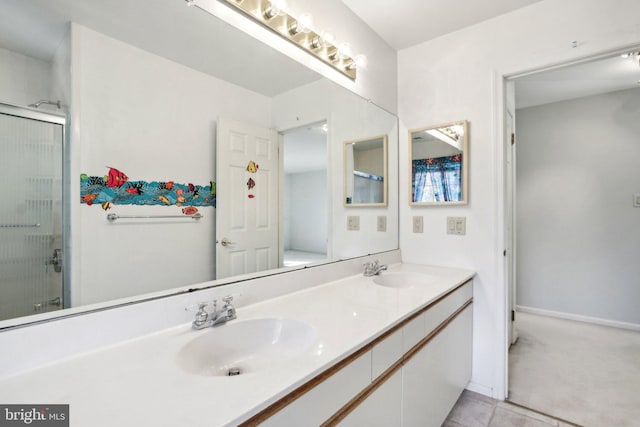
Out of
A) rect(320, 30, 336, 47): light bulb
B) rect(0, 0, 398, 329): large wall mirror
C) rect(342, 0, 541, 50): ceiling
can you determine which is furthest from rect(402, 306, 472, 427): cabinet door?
rect(342, 0, 541, 50): ceiling

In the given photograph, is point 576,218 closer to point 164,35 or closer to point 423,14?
point 423,14

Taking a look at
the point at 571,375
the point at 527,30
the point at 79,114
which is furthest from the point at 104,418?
the point at 571,375

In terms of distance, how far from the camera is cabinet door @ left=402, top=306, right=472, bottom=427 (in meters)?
1.21

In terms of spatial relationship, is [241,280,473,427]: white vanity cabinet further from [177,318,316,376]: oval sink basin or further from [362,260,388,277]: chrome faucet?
[362,260,388,277]: chrome faucet

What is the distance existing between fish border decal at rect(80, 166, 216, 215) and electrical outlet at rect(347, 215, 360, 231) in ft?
3.18

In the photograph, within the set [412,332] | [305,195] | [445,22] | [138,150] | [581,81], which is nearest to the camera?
[138,150]

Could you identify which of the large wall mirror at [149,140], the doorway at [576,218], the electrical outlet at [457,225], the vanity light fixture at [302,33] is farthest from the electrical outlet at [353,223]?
the doorway at [576,218]

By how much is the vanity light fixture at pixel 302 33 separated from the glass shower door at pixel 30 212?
0.67m

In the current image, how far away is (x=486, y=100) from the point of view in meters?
1.89

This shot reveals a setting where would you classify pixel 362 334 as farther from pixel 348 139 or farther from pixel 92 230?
pixel 348 139

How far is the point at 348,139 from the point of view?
191cm

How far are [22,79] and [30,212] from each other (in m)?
0.32

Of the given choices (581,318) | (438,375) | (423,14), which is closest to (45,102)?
(438,375)

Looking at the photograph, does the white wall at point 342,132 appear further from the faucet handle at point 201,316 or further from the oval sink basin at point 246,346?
the faucet handle at point 201,316
